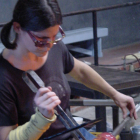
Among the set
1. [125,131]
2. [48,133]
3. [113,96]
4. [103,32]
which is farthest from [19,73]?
[103,32]

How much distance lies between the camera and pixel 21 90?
1.49m

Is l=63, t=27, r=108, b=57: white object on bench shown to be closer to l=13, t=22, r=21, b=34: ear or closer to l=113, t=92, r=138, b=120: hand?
l=113, t=92, r=138, b=120: hand

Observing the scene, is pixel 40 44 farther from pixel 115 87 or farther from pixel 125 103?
pixel 115 87

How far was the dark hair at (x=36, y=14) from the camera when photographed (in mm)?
1390

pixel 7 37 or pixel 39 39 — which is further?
pixel 7 37

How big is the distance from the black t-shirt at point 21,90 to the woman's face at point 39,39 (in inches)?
4.8

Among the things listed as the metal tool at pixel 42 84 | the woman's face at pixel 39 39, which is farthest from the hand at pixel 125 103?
the woman's face at pixel 39 39

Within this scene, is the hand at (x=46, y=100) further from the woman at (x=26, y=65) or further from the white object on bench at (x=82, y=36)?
→ the white object on bench at (x=82, y=36)

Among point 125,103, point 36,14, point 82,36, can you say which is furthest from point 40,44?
point 82,36

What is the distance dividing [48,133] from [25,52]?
1.35 ft

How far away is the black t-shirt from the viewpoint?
1431 mm

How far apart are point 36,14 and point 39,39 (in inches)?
4.2

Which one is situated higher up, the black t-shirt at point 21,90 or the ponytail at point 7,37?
the ponytail at point 7,37

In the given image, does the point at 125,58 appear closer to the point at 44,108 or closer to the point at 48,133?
the point at 48,133
